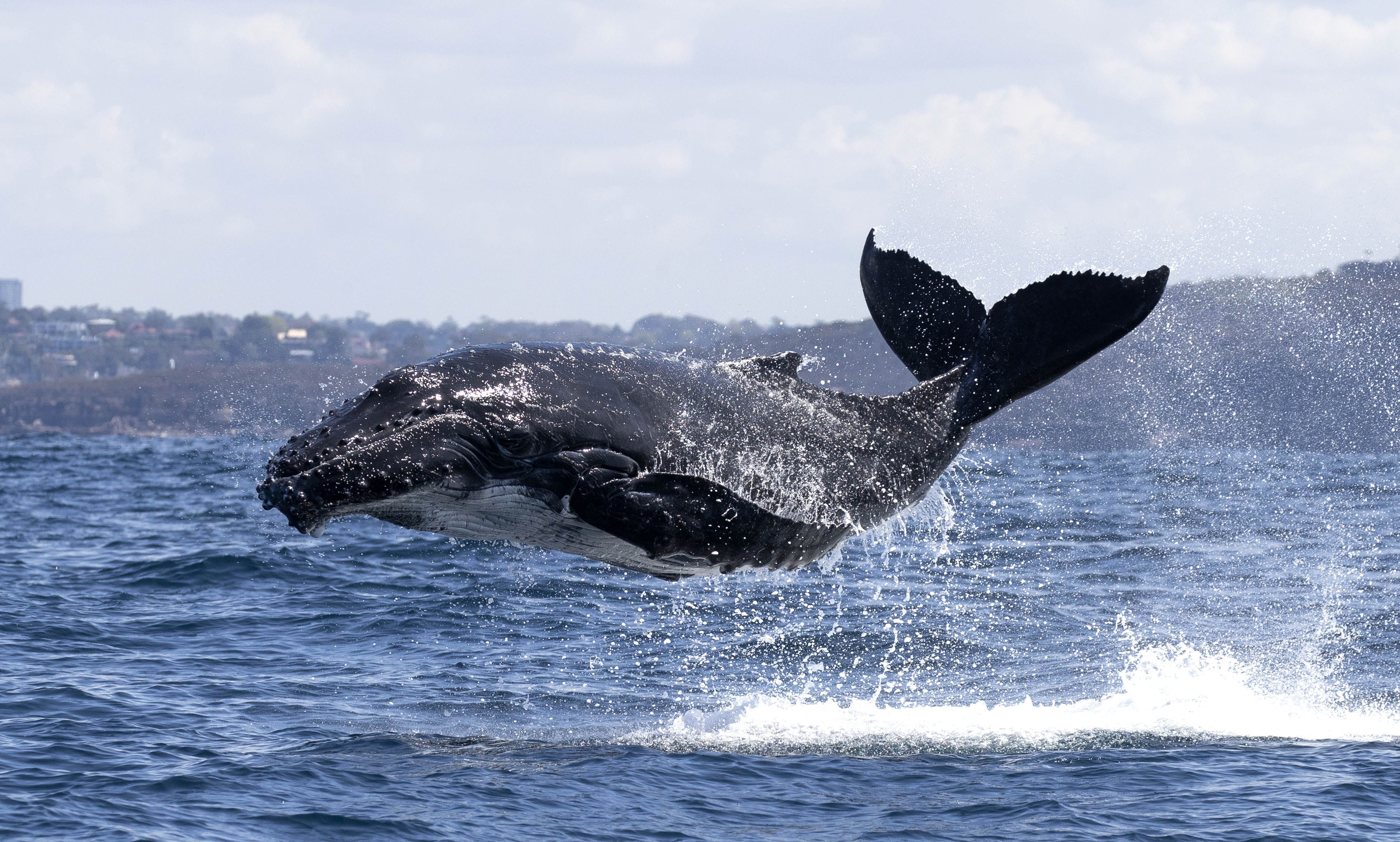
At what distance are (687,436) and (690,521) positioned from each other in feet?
2.41

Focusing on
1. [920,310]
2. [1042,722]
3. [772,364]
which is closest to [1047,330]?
[920,310]

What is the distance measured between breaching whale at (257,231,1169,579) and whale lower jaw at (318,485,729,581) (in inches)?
0.8

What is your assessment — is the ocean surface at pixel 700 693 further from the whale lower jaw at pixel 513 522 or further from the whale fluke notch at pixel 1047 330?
the whale lower jaw at pixel 513 522

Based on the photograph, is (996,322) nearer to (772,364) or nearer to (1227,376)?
(772,364)

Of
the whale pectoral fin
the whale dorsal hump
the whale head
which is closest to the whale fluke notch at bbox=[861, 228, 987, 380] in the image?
the whale dorsal hump

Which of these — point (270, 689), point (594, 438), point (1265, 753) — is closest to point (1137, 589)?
point (1265, 753)

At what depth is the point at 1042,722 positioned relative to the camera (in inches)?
592

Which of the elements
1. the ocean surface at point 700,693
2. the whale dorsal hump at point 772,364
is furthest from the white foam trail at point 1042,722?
the whale dorsal hump at point 772,364

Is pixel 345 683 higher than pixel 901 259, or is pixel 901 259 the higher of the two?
pixel 901 259

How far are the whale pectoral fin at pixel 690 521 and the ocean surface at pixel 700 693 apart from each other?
1.39m

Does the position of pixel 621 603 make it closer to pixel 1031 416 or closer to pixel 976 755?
pixel 976 755

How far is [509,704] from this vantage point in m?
15.9

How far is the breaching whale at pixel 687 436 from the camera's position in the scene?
32.3 feet

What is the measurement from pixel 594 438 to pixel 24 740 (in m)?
7.37
